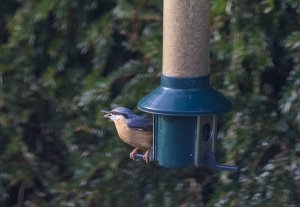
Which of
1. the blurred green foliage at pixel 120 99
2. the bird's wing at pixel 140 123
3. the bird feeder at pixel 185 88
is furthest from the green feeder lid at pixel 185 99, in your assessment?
the blurred green foliage at pixel 120 99

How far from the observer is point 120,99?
462 cm

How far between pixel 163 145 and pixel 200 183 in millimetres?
1177

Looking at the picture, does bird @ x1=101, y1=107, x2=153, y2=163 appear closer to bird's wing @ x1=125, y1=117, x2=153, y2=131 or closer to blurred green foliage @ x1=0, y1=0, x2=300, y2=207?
bird's wing @ x1=125, y1=117, x2=153, y2=131

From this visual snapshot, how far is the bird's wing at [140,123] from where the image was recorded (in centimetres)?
378

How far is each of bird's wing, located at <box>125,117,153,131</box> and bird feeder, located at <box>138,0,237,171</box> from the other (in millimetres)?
86

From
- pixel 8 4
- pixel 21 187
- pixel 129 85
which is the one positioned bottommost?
pixel 21 187

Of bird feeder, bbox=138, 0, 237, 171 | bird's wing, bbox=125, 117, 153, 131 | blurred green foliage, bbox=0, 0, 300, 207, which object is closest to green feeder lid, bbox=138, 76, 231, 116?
bird feeder, bbox=138, 0, 237, 171

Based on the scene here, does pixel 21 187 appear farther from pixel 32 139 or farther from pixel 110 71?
pixel 110 71

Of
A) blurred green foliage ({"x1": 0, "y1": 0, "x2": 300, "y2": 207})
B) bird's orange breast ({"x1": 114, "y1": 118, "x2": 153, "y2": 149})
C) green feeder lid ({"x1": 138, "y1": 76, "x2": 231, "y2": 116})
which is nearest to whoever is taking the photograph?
green feeder lid ({"x1": 138, "y1": 76, "x2": 231, "y2": 116})

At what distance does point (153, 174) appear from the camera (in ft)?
15.8

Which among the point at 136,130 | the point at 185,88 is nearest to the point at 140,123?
the point at 136,130

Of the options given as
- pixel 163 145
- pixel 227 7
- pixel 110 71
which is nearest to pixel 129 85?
pixel 110 71

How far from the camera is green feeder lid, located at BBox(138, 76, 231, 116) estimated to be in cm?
349

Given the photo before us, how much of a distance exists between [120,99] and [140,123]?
817 mm
